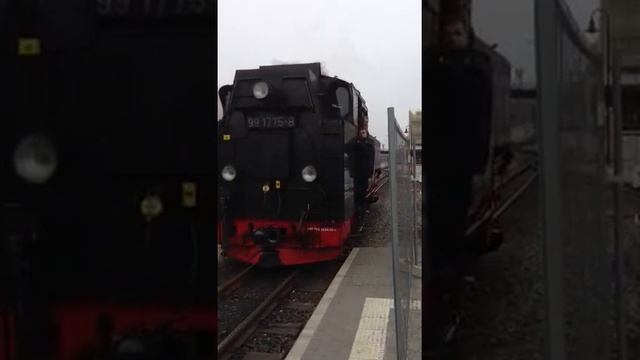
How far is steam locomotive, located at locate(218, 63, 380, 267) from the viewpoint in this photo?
776 centimetres

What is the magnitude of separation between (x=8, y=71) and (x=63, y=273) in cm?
55

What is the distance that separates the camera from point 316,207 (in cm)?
785

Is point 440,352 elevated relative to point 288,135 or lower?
lower

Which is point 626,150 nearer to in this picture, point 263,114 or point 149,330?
point 149,330

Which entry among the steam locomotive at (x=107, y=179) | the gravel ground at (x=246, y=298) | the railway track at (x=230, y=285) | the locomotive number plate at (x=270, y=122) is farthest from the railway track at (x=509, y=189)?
the locomotive number plate at (x=270, y=122)

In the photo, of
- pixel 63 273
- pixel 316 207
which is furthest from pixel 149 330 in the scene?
pixel 316 207

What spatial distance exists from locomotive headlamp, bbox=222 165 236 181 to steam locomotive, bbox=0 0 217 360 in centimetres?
674

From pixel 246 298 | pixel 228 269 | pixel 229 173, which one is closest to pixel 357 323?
pixel 246 298

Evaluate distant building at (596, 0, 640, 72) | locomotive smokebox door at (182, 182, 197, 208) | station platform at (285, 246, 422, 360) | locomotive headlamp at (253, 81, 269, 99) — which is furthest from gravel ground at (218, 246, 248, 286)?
distant building at (596, 0, 640, 72)

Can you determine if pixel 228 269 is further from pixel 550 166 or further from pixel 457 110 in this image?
pixel 550 166

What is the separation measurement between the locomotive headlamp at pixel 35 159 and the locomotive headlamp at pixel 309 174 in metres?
6.46

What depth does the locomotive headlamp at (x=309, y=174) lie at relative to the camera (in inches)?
308

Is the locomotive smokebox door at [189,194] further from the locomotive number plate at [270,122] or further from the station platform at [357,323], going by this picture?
the locomotive number plate at [270,122]

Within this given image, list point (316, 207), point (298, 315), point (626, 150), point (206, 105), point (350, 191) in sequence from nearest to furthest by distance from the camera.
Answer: point (626, 150) → point (206, 105) → point (298, 315) → point (316, 207) → point (350, 191)
